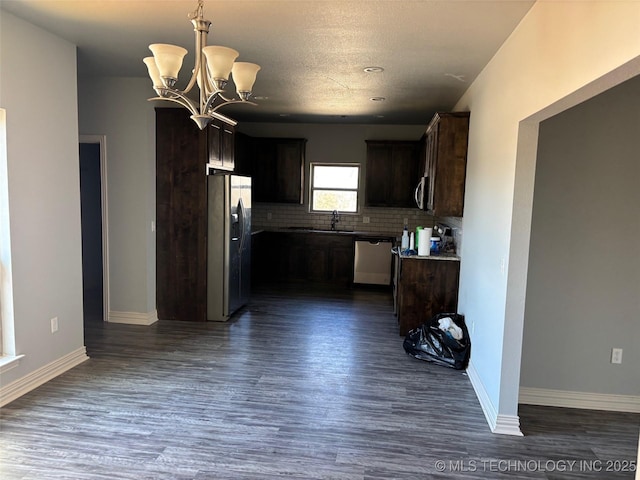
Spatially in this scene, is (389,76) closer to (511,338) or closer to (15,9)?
(511,338)

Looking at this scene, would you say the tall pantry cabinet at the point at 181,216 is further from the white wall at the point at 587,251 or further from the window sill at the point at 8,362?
the white wall at the point at 587,251

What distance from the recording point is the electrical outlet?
3.27 metres

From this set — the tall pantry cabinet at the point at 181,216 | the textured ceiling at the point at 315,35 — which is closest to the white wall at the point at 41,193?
the textured ceiling at the point at 315,35

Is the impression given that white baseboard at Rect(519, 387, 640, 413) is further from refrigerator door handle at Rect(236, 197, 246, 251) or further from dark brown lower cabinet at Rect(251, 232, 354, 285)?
dark brown lower cabinet at Rect(251, 232, 354, 285)

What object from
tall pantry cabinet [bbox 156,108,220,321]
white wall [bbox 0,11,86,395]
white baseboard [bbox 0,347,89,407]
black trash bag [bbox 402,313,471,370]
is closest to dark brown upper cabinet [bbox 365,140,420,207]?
tall pantry cabinet [bbox 156,108,220,321]

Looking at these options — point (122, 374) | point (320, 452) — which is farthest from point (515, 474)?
point (122, 374)

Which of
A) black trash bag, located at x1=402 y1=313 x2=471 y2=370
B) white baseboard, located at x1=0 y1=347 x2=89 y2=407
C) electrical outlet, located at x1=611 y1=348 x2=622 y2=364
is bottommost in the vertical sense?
white baseboard, located at x1=0 y1=347 x2=89 y2=407

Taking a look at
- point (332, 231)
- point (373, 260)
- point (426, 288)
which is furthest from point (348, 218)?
point (426, 288)

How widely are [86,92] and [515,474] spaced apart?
5.11 metres

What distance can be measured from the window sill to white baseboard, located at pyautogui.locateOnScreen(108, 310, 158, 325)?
175cm

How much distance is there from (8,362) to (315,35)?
3112mm

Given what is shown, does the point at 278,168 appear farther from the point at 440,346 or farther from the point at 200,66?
the point at 200,66

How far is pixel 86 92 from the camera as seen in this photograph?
15.7 feet

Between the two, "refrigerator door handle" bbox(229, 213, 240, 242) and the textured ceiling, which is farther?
"refrigerator door handle" bbox(229, 213, 240, 242)
